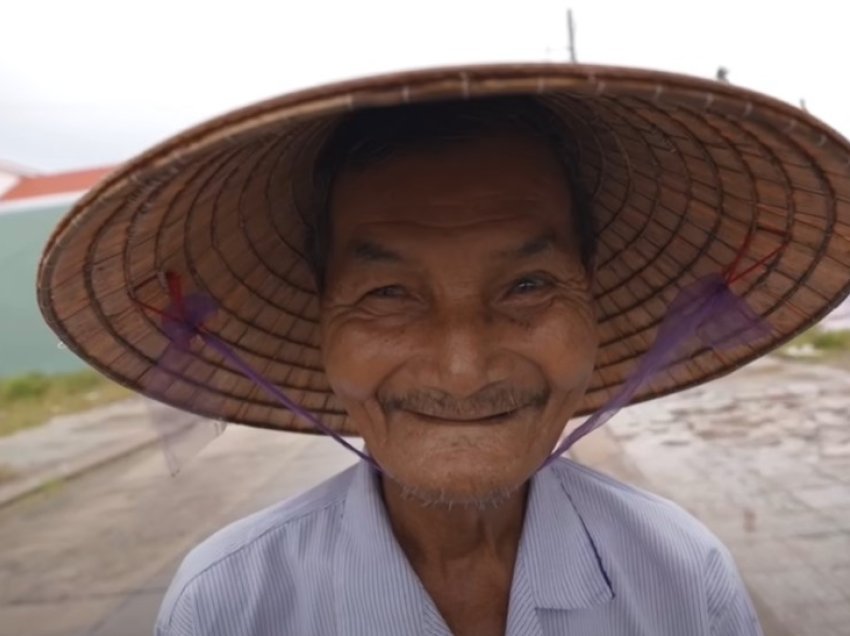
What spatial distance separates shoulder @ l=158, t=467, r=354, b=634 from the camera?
1260mm

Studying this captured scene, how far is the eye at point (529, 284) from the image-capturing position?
1.11 metres

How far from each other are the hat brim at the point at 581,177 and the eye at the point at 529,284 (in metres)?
0.25

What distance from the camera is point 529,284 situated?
1.12m

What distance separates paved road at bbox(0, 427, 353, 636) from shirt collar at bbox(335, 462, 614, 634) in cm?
286

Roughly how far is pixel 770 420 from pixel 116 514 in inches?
214

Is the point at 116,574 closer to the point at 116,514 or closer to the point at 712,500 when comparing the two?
the point at 116,514

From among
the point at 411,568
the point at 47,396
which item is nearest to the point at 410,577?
the point at 411,568

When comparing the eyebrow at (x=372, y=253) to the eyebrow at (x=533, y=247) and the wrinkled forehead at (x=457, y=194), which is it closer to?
the wrinkled forehead at (x=457, y=194)

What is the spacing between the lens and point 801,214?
1179 millimetres

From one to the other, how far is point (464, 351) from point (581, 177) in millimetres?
496

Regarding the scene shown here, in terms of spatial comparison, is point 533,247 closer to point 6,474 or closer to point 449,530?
point 449,530

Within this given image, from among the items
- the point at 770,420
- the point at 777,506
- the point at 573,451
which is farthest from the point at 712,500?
the point at 770,420

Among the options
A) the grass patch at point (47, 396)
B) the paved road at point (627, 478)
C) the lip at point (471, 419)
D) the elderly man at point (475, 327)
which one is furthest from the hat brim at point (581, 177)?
the grass patch at point (47, 396)

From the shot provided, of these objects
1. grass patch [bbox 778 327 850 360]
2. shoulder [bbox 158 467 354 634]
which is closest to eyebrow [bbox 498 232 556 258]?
shoulder [bbox 158 467 354 634]
